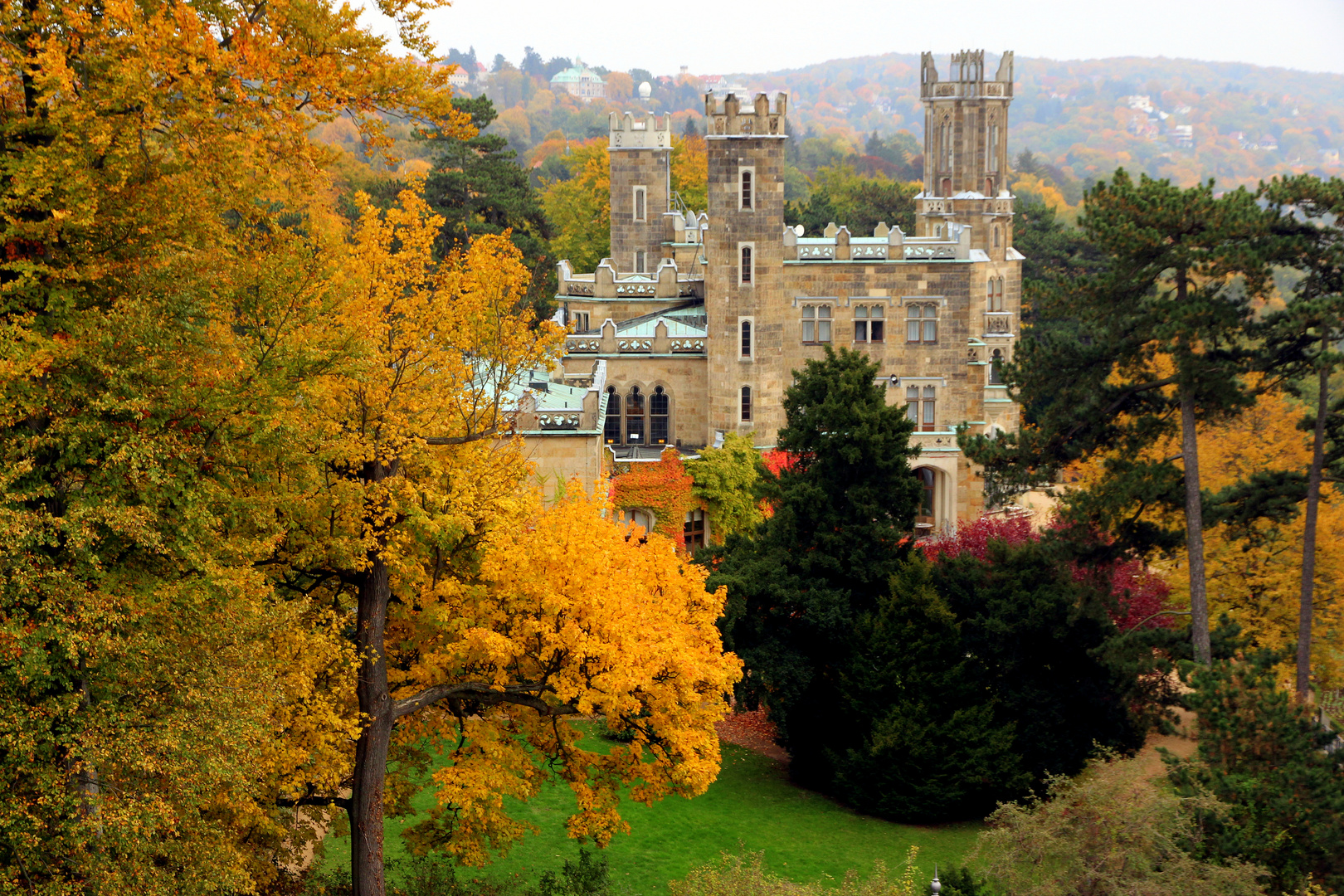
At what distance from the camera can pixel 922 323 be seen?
44.2 m

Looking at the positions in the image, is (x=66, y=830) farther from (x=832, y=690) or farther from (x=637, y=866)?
(x=832, y=690)

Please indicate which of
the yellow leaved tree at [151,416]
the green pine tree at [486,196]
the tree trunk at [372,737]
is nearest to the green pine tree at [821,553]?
the tree trunk at [372,737]

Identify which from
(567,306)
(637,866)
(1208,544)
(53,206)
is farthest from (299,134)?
(567,306)

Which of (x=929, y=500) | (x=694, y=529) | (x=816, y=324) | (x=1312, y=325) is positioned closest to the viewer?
(x=1312, y=325)

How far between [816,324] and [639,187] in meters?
13.4

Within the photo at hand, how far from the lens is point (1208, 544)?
31.5 meters

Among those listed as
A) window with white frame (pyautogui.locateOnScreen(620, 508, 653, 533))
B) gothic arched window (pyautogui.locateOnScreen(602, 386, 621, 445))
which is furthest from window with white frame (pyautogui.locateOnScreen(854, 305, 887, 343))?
window with white frame (pyautogui.locateOnScreen(620, 508, 653, 533))

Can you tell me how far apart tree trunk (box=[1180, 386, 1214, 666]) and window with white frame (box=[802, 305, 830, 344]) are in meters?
18.7

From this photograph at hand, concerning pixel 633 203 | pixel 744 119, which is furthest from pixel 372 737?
pixel 633 203

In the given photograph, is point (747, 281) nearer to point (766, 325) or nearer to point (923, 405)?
point (766, 325)

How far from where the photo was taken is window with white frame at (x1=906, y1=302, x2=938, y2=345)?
44.1 metres

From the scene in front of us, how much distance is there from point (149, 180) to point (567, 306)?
111 feet

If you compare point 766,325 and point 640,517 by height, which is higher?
point 766,325

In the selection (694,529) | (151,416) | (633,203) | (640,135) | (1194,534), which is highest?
(640,135)
